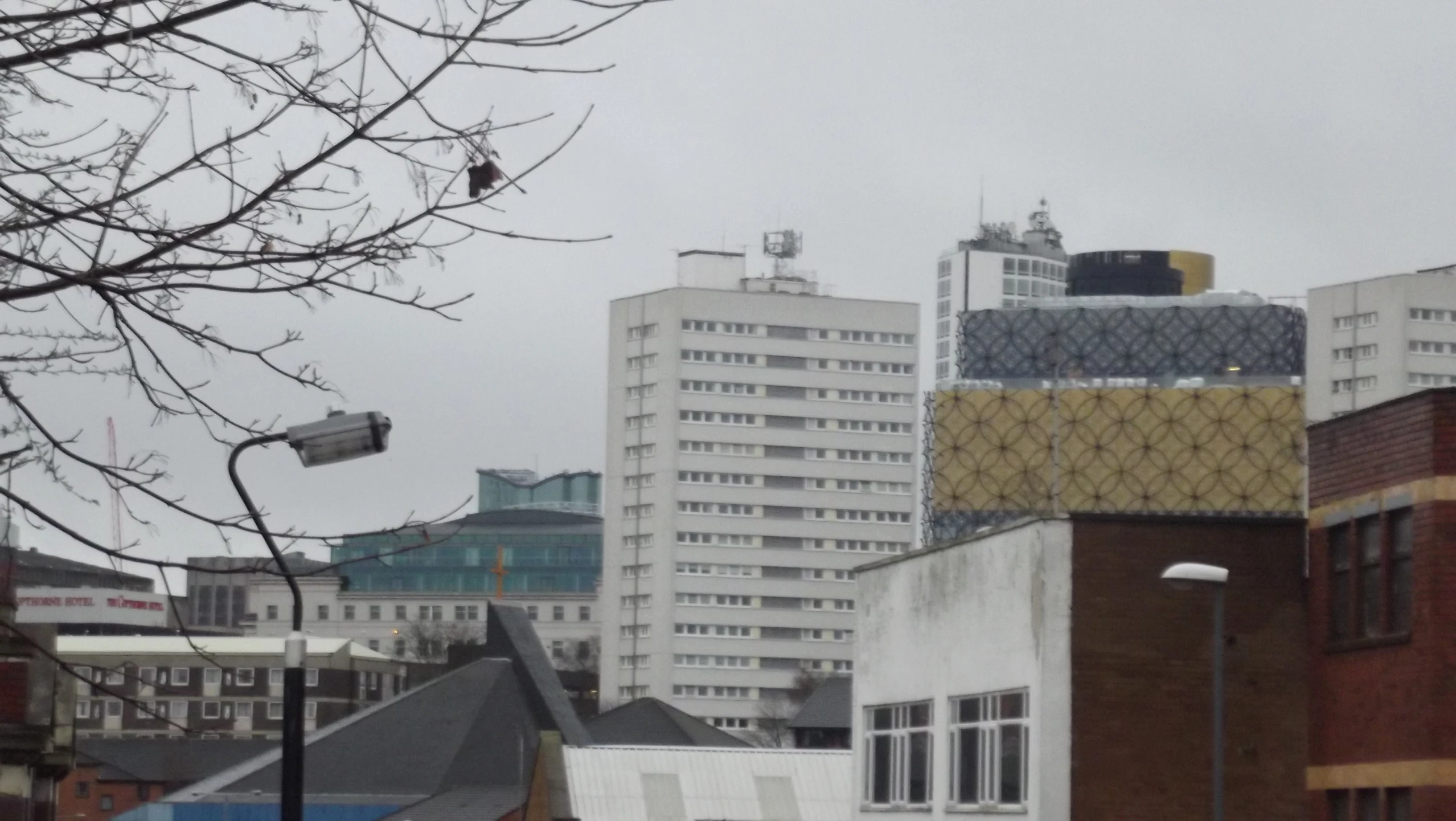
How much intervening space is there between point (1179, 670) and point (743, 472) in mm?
152235

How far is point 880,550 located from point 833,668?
11049 millimetres

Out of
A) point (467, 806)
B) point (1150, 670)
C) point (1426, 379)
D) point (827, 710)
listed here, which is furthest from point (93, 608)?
point (1150, 670)

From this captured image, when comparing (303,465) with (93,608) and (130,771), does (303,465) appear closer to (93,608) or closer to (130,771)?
(130,771)

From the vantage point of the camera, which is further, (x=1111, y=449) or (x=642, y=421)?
(x=642, y=421)

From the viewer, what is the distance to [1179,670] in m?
25.5

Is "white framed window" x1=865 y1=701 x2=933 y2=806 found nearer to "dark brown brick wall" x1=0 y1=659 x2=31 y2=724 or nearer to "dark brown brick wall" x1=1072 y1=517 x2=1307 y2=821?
"dark brown brick wall" x1=1072 y1=517 x2=1307 y2=821

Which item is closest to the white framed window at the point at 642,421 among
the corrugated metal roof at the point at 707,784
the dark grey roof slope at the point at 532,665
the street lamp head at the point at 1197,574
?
the dark grey roof slope at the point at 532,665

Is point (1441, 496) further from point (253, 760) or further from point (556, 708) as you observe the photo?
point (253, 760)

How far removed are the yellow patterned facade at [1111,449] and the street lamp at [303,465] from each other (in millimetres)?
65840

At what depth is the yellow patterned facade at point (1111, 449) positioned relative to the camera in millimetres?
80812

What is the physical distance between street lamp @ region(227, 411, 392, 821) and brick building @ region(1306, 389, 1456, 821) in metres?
11.3

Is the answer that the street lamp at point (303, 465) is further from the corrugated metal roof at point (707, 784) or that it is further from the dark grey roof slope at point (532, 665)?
the dark grey roof slope at point (532, 665)

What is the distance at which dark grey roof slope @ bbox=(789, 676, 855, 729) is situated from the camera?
8269cm

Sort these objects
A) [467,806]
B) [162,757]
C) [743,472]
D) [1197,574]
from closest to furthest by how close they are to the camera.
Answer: [1197,574] → [467,806] → [162,757] → [743,472]
